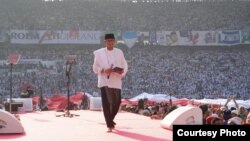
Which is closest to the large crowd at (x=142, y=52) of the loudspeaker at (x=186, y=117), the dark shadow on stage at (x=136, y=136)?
the loudspeaker at (x=186, y=117)

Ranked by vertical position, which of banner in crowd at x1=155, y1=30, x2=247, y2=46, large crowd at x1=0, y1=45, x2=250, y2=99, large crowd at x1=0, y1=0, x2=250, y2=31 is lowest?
large crowd at x1=0, y1=45, x2=250, y2=99

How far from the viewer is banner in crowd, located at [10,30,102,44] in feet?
124

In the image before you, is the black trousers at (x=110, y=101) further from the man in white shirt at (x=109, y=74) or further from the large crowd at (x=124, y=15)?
the large crowd at (x=124, y=15)

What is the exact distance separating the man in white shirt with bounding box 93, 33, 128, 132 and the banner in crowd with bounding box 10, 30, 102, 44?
3251 centimetres

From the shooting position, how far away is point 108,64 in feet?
20.6

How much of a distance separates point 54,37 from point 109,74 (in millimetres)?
32881

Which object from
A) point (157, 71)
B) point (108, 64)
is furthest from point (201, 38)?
point (108, 64)

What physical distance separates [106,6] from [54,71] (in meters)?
10.4

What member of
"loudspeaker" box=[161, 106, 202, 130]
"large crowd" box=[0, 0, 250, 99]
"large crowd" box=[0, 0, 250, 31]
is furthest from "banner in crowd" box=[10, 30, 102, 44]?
"loudspeaker" box=[161, 106, 202, 130]

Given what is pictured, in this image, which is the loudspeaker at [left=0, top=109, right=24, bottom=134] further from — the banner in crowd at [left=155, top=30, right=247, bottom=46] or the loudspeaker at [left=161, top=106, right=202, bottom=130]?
the banner in crowd at [left=155, top=30, right=247, bottom=46]

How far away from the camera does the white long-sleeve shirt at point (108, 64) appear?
6.22m

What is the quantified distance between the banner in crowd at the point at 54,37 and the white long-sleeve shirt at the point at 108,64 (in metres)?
32.5

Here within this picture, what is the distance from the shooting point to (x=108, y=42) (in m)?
6.25

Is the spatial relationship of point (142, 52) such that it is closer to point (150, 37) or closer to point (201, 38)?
point (150, 37)
